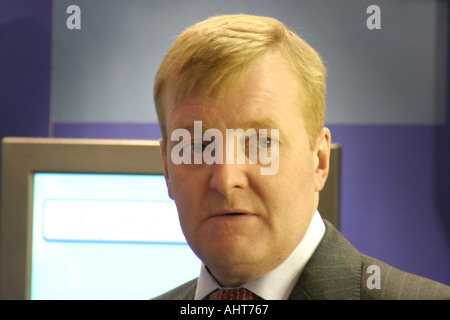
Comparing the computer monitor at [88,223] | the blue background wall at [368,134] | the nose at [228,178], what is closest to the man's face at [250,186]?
the nose at [228,178]

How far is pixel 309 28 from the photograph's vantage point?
1.15 m

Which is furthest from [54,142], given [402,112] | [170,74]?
[402,112]

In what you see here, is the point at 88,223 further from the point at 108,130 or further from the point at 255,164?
the point at 255,164

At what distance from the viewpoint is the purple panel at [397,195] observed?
4.14 feet

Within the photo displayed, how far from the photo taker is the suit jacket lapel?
587 mm

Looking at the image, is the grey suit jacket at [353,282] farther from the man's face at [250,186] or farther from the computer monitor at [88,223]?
the computer monitor at [88,223]

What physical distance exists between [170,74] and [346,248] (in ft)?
0.96

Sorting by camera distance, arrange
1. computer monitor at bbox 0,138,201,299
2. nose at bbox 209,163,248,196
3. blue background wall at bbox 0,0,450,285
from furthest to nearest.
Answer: blue background wall at bbox 0,0,450,285
computer monitor at bbox 0,138,201,299
nose at bbox 209,163,248,196

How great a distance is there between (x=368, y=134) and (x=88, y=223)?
69 centimetres

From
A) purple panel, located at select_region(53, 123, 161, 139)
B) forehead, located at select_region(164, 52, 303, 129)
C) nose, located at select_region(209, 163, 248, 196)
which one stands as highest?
forehead, located at select_region(164, 52, 303, 129)

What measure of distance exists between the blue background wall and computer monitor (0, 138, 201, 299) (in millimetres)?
234

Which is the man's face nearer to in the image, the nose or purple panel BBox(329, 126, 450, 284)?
the nose

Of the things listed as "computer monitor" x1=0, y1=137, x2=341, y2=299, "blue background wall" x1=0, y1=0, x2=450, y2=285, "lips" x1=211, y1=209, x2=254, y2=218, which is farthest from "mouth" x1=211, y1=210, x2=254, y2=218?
"blue background wall" x1=0, y1=0, x2=450, y2=285

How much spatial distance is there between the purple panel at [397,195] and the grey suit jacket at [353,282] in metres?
0.68
